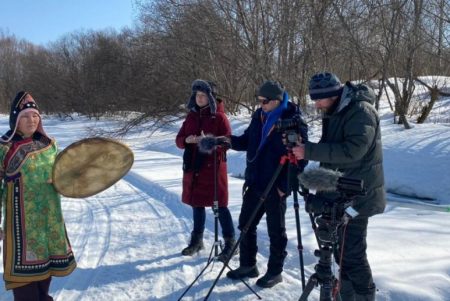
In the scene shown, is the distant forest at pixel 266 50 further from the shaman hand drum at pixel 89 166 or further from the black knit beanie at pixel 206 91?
the shaman hand drum at pixel 89 166

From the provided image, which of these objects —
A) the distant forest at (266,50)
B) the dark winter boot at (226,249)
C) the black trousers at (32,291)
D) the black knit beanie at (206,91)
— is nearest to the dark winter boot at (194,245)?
the dark winter boot at (226,249)

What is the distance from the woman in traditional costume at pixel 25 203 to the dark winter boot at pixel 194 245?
1.88m

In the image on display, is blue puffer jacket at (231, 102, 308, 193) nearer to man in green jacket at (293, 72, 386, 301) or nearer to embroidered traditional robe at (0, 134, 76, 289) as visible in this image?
man in green jacket at (293, 72, 386, 301)

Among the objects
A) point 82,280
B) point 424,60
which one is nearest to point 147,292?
point 82,280

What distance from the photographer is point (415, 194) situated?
895cm

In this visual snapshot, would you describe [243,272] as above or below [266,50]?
Result: below

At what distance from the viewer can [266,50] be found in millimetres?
14906

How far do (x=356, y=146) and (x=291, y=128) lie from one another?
1.96 feet

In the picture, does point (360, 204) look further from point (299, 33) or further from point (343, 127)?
point (299, 33)

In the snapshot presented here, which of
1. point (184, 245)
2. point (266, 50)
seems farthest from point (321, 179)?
point (266, 50)

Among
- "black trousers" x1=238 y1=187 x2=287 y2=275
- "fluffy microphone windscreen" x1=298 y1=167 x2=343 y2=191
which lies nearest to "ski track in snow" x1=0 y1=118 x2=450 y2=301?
"black trousers" x1=238 y1=187 x2=287 y2=275

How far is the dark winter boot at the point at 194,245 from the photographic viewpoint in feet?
15.7

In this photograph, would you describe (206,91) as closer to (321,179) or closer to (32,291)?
(321,179)

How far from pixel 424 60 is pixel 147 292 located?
12844mm
